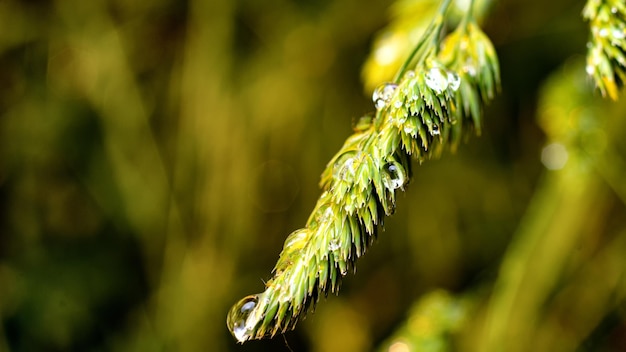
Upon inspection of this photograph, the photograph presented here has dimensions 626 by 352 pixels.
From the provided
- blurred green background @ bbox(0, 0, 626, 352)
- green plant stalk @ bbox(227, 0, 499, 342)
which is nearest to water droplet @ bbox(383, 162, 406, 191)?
green plant stalk @ bbox(227, 0, 499, 342)

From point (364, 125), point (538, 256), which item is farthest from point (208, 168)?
point (364, 125)

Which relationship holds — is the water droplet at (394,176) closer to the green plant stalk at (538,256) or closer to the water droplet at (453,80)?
the water droplet at (453,80)

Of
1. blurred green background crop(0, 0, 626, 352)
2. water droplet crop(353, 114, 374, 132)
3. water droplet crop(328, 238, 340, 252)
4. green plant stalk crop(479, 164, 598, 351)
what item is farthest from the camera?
blurred green background crop(0, 0, 626, 352)

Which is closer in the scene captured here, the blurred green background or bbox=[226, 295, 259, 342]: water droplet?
bbox=[226, 295, 259, 342]: water droplet

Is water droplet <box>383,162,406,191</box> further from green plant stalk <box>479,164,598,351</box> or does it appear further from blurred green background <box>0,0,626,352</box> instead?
blurred green background <box>0,0,626,352</box>

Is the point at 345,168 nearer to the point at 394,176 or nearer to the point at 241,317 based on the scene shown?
the point at 394,176

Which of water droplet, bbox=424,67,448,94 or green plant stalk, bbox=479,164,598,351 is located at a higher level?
water droplet, bbox=424,67,448,94

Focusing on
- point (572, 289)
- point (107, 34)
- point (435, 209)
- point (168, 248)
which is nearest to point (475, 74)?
point (572, 289)
